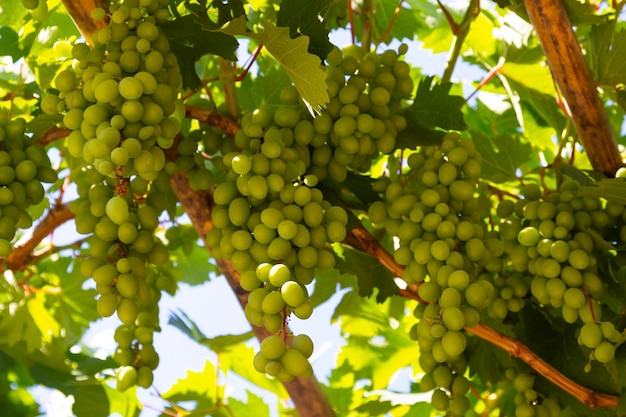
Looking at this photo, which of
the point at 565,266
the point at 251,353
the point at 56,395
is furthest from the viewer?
the point at 251,353

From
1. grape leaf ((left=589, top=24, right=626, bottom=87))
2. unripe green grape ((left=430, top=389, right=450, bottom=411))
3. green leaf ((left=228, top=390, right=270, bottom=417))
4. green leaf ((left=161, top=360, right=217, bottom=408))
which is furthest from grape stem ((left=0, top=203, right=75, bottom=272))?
grape leaf ((left=589, top=24, right=626, bottom=87))

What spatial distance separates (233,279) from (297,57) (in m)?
0.51

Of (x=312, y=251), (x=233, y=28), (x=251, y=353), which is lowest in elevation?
(x=312, y=251)

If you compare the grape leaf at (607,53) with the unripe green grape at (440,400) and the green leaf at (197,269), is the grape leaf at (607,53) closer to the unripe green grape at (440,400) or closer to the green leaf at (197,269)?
the unripe green grape at (440,400)

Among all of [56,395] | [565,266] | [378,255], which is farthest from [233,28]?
[56,395]

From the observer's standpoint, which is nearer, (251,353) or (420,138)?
(420,138)

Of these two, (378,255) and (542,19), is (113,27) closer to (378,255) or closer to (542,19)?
(378,255)

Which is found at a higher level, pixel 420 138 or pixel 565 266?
pixel 420 138

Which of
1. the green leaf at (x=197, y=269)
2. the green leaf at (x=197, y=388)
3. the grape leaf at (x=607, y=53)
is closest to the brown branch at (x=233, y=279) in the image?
the green leaf at (x=197, y=388)

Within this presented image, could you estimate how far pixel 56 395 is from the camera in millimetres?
1453

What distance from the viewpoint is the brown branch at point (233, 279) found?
1.18 metres

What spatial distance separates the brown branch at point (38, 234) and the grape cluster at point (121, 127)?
413 mm

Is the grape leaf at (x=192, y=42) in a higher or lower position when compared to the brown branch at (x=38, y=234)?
lower

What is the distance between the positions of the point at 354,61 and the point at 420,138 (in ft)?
0.55
